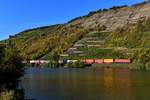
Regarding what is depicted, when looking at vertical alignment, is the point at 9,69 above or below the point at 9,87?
above

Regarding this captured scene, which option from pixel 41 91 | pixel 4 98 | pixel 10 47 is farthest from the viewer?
pixel 41 91

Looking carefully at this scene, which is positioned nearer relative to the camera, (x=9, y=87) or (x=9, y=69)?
(x=9, y=69)

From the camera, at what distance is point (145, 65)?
193250 mm

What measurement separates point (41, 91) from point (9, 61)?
24.7 metres

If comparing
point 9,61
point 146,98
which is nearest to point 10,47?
point 9,61

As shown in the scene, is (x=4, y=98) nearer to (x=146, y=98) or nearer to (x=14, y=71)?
(x=14, y=71)

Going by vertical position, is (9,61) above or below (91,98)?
above

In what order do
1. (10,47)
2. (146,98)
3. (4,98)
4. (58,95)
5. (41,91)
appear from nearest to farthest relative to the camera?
(4,98) → (10,47) → (146,98) → (58,95) → (41,91)

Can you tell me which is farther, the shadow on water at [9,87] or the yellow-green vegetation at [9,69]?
the yellow-green vegetation at [9,69]

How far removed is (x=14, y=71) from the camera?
70.8 metres

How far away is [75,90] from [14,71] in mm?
26396

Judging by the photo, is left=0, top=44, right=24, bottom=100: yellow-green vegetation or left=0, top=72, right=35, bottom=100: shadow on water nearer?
left=0, top=72, right=35, bottom=100: shadow on water

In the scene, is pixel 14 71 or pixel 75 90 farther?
pixel 75 90

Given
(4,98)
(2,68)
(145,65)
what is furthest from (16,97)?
(145,65)
